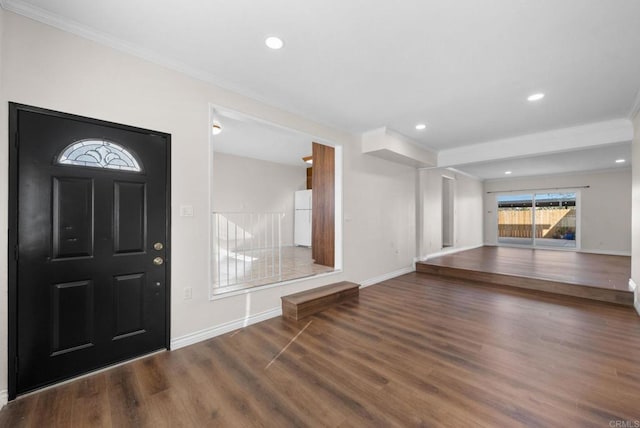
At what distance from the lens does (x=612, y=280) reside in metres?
4.38

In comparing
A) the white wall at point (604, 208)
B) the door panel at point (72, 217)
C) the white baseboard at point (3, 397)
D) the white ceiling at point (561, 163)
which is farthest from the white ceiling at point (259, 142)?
the white wall at point (604, 208)

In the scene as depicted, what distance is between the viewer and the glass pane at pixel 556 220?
333 inches

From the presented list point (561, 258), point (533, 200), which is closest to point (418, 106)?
point (561, 258)

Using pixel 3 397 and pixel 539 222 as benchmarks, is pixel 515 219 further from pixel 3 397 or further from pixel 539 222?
pixel 3 397

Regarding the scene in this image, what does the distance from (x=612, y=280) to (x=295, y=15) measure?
623 cm

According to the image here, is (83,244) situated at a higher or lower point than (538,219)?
lower

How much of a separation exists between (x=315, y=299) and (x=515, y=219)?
9491 millimetres

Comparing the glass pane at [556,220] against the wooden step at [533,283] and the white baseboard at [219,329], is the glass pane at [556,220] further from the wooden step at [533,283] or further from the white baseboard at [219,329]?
the white baseboard at [219,329]

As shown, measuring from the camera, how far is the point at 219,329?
284cm

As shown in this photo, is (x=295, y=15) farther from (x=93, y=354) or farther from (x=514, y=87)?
(x=93, y=354)

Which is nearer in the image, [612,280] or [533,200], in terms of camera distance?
[612,280]

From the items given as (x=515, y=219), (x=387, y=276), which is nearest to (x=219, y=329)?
(x=387, y=276)

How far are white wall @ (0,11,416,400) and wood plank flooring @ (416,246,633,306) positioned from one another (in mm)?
3055

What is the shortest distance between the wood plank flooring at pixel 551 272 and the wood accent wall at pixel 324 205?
257 centimetres
